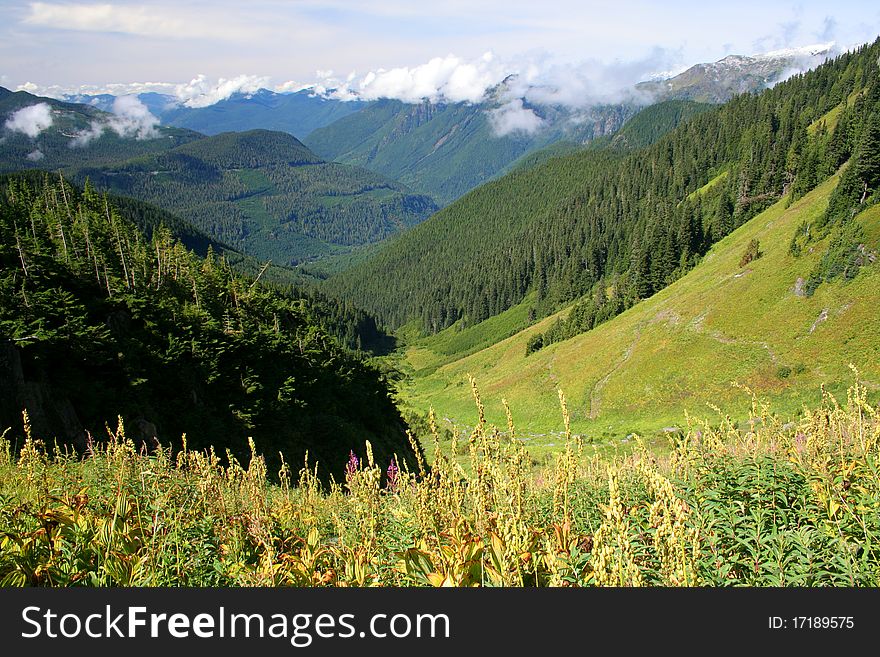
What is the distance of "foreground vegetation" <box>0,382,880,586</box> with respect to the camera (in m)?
4.12

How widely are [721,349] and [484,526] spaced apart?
5368 centimetres

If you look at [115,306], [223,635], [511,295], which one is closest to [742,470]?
[223,635]

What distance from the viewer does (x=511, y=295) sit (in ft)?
591

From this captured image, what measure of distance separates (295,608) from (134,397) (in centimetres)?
2116

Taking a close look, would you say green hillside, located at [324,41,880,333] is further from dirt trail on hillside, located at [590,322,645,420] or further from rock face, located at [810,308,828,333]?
rock face, located at [810,308,828,333]

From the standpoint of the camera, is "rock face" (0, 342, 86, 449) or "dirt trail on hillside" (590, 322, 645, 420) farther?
"dirt trail on hillside" (590, 322, 645, 420)

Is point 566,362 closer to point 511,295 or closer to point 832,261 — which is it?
point 832,261

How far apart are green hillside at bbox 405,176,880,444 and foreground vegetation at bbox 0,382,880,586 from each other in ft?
98.1

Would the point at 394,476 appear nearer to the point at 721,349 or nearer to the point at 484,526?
the point at 484,526

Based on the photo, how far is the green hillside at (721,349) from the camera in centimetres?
4206

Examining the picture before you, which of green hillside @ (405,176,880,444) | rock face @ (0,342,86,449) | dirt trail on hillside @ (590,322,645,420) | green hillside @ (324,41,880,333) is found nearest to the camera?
rock face @ (0,342,86,449)

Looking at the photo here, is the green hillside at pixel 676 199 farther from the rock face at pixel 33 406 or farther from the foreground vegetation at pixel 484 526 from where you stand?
the foreground vegetation at pixel 484 526

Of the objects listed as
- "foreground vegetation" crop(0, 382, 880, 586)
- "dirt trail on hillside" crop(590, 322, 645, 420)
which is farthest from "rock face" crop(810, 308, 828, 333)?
"foreground vegetation" crop(0, 382, 880, 586)

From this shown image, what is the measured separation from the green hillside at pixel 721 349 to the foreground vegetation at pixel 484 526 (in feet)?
98.1
